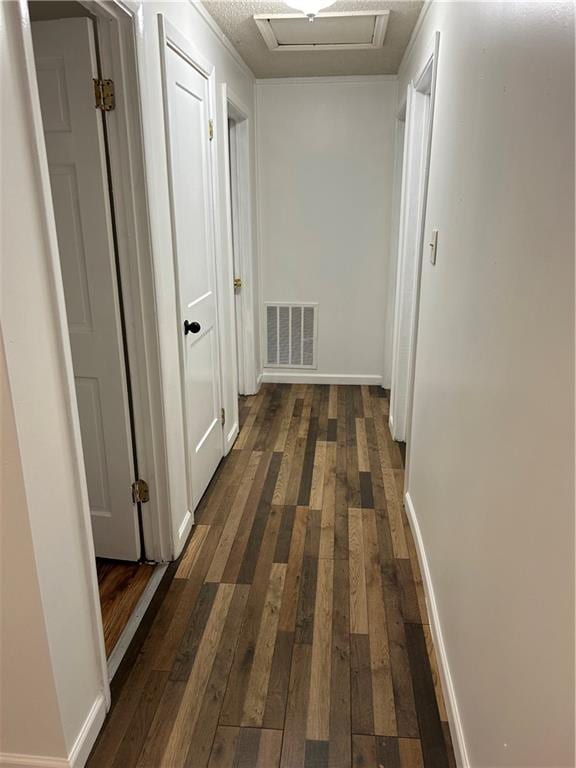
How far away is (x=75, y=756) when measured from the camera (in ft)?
4.65

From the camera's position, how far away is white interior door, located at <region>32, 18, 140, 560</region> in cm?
178

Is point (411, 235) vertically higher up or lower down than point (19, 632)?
higher up

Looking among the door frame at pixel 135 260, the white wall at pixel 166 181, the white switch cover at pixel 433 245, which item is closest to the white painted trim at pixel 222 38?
the white wall at pixel 166 181

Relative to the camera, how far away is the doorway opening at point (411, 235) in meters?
2.53

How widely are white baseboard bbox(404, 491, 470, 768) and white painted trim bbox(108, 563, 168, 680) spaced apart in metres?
1.06

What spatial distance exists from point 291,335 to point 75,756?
3503 millimetres

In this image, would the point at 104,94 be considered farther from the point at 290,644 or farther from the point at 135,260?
the point at 290,644

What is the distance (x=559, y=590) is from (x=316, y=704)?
3.61ft

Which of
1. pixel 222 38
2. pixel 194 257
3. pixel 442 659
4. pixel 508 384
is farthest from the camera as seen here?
pixel 222 38

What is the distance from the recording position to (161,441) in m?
2.16

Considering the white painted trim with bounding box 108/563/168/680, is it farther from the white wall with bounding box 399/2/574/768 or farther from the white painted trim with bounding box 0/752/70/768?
the white wall with bounding box 399/2/574/768

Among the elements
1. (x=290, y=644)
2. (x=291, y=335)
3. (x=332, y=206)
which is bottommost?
(x=290, y=644)

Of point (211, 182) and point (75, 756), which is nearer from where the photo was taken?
point (75, 756)

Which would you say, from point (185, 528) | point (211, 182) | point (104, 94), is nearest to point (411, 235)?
point (211, 182)
